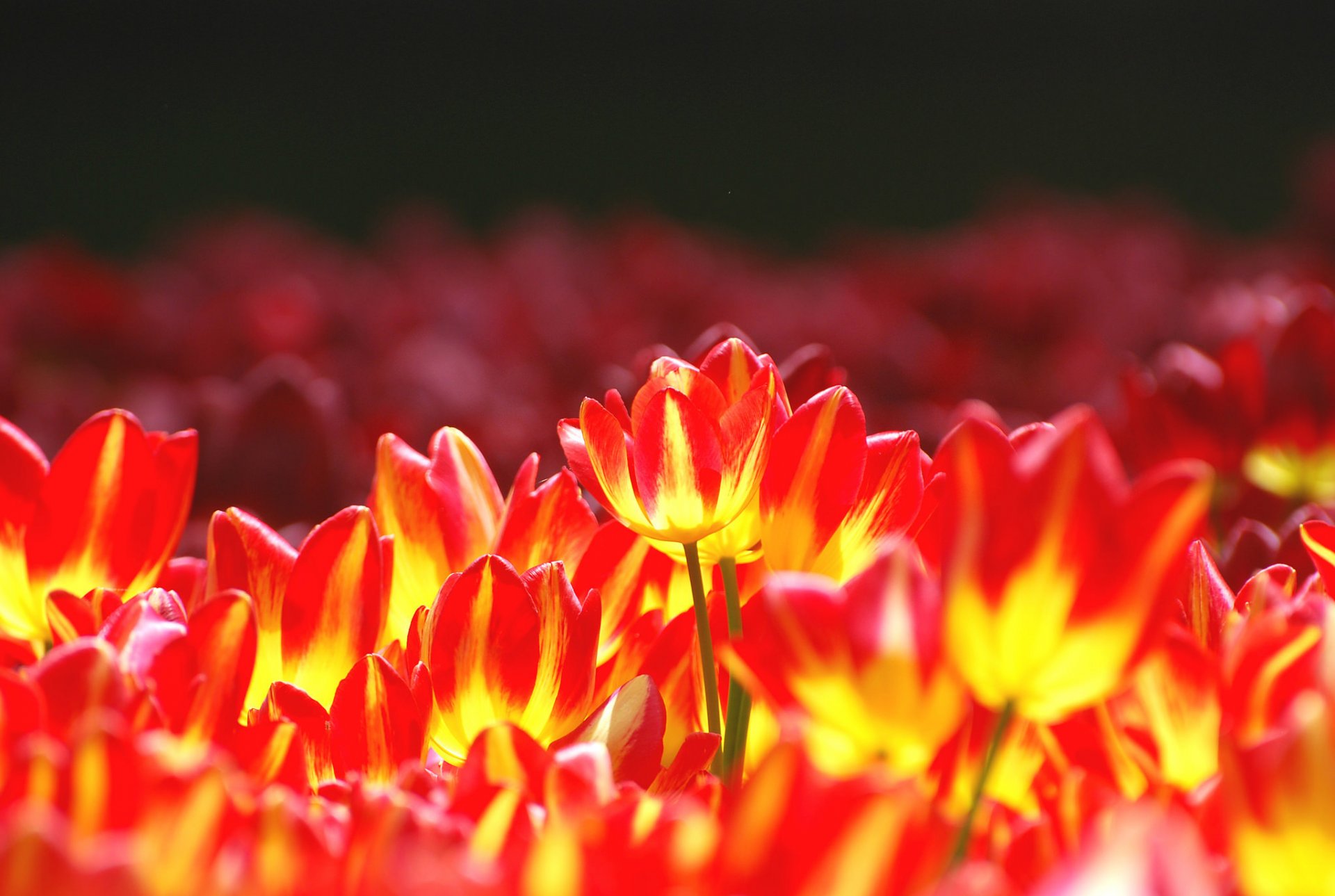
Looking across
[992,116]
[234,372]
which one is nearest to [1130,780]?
[234,372]

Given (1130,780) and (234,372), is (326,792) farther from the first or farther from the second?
(234,372)

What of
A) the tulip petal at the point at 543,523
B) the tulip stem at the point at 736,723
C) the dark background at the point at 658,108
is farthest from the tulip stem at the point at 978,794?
the dark background at the point at 658,108

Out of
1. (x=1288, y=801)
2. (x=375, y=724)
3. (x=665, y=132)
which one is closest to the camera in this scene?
(x=1288, y=801)

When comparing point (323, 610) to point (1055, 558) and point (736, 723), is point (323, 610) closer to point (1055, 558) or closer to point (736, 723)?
point (736, 723)

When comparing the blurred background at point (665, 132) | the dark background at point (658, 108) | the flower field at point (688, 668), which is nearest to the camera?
the flower field at point (688, 668)

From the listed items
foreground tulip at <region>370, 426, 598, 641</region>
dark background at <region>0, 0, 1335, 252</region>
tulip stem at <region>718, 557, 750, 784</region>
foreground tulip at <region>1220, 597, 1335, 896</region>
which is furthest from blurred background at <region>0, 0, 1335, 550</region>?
foreground tulip at <region>1220, 597, 1335, 896</region>

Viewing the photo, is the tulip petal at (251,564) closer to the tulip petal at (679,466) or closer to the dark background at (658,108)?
the tulip petal at (679,466)

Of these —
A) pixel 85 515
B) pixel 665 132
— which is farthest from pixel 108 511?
pixel 665 132
